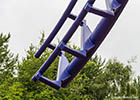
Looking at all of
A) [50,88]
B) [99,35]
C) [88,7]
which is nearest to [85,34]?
[99,35]

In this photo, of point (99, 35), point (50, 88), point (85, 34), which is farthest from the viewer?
point (50, 88)

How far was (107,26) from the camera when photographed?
150 inches

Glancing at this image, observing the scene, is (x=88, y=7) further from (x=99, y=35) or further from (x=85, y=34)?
(x=85, y=34)

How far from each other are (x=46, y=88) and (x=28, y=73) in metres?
1.24

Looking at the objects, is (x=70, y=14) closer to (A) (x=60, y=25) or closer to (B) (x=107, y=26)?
(A) (x=60, y=25)

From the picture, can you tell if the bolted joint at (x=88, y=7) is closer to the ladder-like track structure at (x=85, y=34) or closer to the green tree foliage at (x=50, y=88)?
the ladder-like track structure at (x=85, y=34)

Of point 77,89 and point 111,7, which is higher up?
point 111,7

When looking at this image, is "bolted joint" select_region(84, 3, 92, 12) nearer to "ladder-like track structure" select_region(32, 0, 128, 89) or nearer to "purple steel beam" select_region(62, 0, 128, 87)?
"ladder-like track structure" select_region(32, 0, 128, 89)

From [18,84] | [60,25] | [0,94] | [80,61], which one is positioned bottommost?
[0,94]

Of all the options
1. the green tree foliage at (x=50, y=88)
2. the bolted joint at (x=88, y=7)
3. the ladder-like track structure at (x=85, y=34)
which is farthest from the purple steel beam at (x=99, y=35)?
the green tree foliage at (x=50, y=88)

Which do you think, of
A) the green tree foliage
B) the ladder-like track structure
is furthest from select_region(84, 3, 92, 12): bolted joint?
the green tree foliage

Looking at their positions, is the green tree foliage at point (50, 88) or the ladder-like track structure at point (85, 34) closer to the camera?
the ladder-like track structure at point (85, 34)

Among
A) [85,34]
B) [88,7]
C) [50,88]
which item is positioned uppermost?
[88,7]

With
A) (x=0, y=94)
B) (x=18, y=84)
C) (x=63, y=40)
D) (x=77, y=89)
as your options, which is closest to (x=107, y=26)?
(x=63, y=40)
